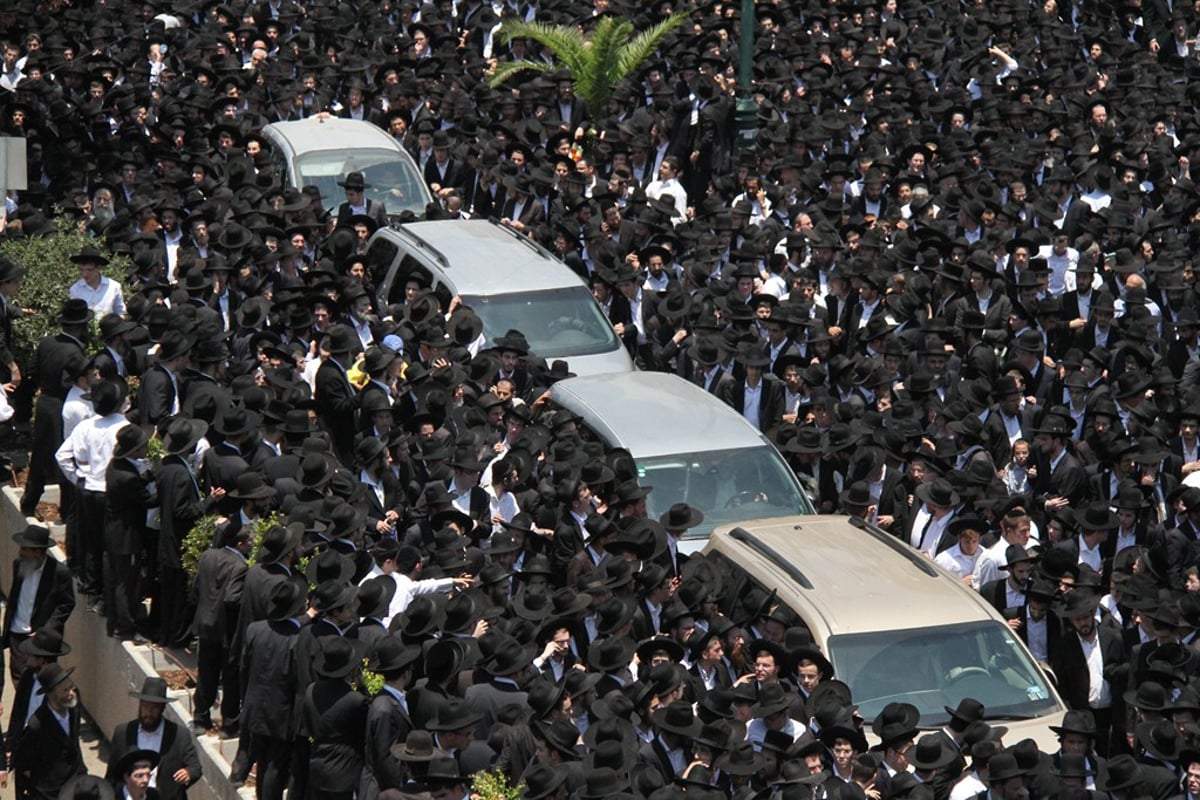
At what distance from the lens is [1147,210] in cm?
2262

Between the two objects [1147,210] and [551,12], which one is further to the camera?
[551,12]

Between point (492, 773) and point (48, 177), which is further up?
point (492, 773)

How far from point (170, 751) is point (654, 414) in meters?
5.15

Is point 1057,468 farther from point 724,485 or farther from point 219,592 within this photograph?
point 219,592

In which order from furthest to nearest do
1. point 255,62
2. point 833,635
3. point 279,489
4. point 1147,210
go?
point 255,62, point 1147,210, point 279,489, point 833,635

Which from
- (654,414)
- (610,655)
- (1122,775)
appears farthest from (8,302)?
(1122,775)

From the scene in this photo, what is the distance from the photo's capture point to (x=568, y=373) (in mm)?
18562

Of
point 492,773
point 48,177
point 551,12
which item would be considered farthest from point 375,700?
point 551,12

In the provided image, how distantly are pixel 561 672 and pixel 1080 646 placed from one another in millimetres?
3346

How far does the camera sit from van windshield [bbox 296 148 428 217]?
76.1 ft

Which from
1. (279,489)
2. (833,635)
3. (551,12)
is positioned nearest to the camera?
(833,635)

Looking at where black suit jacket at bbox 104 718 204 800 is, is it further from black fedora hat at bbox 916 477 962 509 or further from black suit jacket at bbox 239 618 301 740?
black fedora hat at bbox 916 477 962 509

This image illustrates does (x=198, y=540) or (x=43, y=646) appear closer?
(x=43, y=646)

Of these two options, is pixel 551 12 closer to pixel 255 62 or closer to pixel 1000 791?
pixel 255 62
